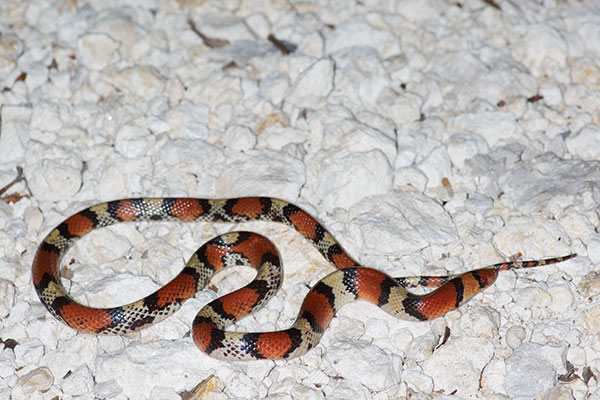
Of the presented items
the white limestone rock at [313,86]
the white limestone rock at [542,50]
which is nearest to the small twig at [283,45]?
the white limestone rock at [313,86]

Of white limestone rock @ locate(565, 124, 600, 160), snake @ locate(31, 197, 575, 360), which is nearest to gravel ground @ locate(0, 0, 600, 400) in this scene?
white limestone rock @ locate(565, 124, 600, 160)

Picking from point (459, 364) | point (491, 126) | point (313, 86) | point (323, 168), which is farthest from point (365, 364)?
point (313, 86)

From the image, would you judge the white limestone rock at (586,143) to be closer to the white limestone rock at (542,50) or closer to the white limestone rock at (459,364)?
the white limestone rock at (542,50)

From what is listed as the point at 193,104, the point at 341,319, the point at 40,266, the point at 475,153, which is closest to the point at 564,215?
the point at 475,153

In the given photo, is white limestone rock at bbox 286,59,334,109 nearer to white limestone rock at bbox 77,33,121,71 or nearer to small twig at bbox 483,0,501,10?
white limestone rock at bbox 77,33,121,71

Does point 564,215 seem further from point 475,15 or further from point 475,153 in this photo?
point 475,15
